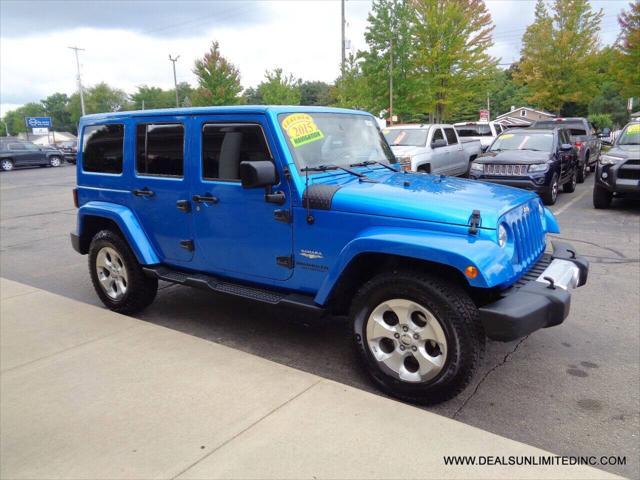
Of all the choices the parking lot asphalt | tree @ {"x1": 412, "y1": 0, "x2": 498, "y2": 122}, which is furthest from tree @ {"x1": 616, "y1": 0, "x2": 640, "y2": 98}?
the parking lot asphalt

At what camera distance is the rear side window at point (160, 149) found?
4.36 metres

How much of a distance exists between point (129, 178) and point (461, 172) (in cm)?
1078

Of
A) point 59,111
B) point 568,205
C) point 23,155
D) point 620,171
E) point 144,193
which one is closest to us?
point 144,193

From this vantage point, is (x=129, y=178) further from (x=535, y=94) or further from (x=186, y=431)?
(x=535, y=94)

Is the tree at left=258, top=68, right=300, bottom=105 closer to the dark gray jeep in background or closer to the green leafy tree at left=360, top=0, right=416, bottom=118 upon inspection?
the green leafy tree at left=360, top=0, right=416, bottom=118

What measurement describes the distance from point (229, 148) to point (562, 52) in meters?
32.5

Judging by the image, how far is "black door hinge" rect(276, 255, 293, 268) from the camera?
12.4 feet

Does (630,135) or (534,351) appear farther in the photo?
(630,135)

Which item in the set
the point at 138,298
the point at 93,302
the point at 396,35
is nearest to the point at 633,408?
the point at 138,298

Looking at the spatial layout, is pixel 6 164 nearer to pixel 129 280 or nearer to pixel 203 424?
pixel 129 280

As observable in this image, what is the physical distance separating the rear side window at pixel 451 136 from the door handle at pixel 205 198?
10.1m

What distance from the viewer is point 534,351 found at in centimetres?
409

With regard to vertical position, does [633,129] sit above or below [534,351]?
above

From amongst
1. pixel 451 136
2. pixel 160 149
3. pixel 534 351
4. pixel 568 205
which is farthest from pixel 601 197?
pixel 160 149
